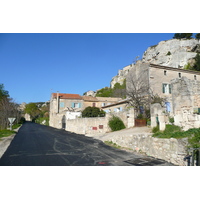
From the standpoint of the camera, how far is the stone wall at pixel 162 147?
5.93 meters

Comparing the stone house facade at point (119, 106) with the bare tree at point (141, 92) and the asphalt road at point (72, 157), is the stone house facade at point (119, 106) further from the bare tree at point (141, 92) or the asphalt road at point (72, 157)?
the asphalt road at point (72, 157)

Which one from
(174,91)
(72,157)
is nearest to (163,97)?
(174,91)

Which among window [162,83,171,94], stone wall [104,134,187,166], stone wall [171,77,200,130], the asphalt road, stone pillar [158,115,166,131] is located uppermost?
window [162,83,171,94]

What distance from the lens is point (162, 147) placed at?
682cm

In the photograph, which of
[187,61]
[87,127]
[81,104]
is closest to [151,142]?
[87,127]

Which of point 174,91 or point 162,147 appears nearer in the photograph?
point 162,147

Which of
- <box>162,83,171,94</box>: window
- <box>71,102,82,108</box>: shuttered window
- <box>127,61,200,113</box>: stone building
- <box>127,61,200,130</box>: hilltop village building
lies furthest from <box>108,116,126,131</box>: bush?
<box>71,102,82,108</box>: shuttered window

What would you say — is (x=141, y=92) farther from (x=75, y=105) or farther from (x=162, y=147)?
(x=75, y=105)

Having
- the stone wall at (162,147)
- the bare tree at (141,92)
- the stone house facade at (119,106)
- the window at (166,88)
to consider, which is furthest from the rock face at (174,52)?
the stone wall at (162,147)

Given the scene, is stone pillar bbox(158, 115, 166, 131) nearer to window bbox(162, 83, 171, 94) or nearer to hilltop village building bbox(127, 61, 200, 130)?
hilltop village building bbox(127, 61, 200, 130)

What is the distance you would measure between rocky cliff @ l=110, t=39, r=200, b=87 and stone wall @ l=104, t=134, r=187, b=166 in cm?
4263

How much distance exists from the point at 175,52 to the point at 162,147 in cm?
5066

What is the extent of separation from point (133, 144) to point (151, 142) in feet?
5.40

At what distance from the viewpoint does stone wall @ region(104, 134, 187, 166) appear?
5.93 m
